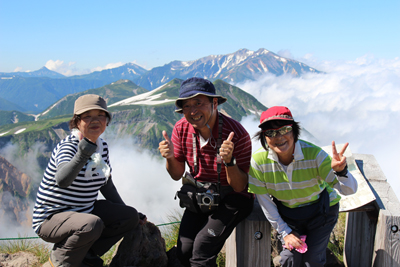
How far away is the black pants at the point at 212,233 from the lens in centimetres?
341

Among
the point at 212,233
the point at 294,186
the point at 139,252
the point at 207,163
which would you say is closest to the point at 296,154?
the point at 294,186

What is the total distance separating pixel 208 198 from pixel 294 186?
1010mm

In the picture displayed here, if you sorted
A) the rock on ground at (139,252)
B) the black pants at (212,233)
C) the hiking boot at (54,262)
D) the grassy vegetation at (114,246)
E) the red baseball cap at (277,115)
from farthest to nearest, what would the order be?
1. the grassy vegetation at (114,246)
2. the rock on ground at (139,252)
3. the black pants at (212,233)
4. the hiking boot at (54,262)
5. the red baseball cap at (277,115)

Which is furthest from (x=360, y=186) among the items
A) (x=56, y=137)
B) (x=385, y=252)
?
(x=56, y=137)

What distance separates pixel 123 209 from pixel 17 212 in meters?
160

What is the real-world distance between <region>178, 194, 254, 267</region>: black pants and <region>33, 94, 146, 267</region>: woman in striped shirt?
3.42ft

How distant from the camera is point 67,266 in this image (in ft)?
10.6

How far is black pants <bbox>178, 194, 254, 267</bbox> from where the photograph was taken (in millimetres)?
3410

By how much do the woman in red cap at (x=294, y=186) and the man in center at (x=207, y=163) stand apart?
0.31 m

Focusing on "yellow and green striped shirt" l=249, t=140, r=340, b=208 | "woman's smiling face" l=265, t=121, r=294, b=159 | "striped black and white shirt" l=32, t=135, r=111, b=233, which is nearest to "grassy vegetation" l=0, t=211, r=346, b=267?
"striped black and white shirt" l=32, t=135, r=111, b=233

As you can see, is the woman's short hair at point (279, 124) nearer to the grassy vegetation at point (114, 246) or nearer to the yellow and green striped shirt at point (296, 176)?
the yellow and green striped shirt at point (296, 176)

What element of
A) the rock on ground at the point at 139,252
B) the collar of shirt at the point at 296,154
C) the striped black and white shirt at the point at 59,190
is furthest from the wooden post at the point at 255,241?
the striped black and white shirt at the point at 59,190

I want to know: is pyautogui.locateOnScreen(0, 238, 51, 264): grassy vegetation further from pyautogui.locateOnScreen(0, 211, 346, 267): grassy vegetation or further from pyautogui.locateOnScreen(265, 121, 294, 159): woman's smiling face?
pyautogui.locateOnScreen(265, 121, 294, 159): woman's smiling face

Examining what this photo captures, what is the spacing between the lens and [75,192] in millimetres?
3324
